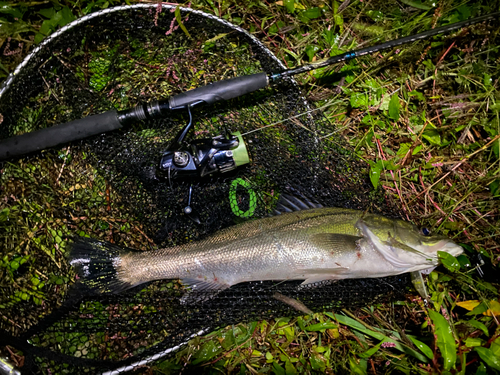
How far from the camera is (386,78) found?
3.06 m

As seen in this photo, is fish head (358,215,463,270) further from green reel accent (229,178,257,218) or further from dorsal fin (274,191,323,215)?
green reel accent (229,178,257,218)

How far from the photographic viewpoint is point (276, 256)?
8.09 ft

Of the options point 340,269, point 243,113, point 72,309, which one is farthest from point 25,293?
point 340,269

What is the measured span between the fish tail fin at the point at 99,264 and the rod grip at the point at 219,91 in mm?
1256

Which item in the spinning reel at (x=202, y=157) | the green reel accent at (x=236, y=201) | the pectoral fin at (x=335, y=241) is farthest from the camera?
the green reel accent at (x=236, y=201)

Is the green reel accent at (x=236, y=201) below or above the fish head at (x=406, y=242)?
above

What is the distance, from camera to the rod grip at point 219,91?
2.36 m

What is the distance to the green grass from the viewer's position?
2.64 metres

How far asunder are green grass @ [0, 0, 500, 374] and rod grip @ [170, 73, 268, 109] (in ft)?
2.53

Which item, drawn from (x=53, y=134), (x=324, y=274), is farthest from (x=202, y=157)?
(x=324, y=274)

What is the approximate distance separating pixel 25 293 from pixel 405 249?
316 centimetres

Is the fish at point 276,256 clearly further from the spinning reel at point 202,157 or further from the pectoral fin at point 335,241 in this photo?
the spinning reel at point 202,157

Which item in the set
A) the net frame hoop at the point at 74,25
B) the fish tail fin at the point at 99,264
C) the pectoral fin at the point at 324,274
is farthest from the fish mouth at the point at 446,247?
the fish tail fin at the point at 99,264

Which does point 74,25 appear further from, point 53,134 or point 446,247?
point 446,247
